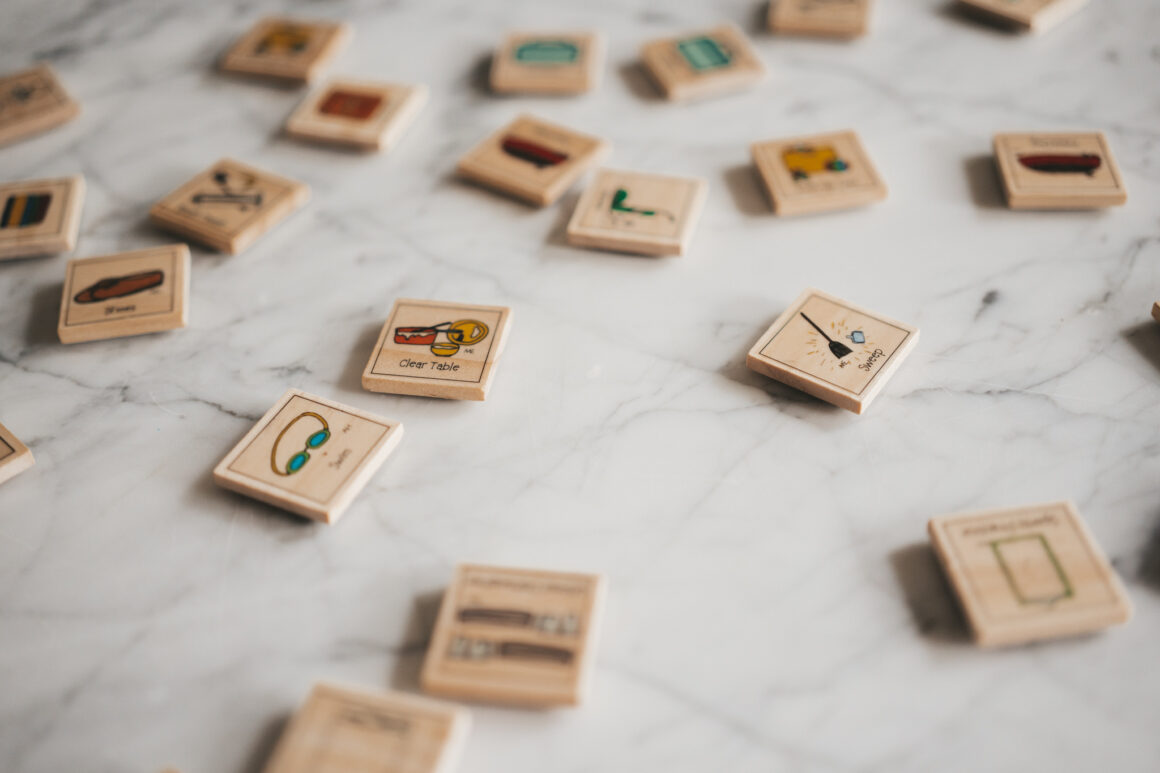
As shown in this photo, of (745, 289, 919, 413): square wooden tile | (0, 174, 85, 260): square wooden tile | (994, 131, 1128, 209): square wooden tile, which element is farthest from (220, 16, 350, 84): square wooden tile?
(994, 131, 1128, 209): square wooden tile

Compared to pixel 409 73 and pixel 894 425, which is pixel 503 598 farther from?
pixel 409 73

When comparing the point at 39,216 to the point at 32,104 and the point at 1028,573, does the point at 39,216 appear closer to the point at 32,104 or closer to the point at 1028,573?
the point at 32,104

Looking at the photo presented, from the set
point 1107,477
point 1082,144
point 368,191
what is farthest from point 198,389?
point 1082,144

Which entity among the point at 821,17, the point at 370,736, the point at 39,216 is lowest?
the point at 370,736

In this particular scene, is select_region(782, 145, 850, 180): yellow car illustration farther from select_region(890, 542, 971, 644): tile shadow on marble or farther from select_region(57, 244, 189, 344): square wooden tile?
select_region(57, 244, 189, 344): square wooden tile

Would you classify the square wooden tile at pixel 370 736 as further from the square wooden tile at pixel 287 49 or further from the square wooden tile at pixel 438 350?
the square wooden tile at pixel 287 49

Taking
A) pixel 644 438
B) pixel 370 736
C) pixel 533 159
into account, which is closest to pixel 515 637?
pixel 370 736
